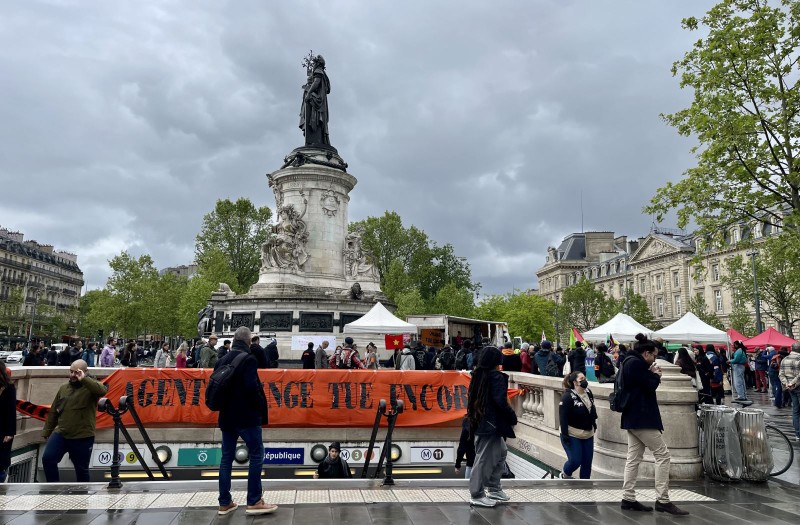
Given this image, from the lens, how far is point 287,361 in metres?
24.1

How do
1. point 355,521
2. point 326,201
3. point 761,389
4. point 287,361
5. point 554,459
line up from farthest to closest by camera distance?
point 326,201 < point 761,389 < point 287,361 < point 554,459 < point 355,521

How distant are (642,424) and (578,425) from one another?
165cm

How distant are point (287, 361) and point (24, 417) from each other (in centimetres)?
1273

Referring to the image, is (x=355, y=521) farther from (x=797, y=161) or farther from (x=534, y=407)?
(x=797, y=161)

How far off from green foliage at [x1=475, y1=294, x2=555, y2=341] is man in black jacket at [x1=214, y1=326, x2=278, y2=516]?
66.4m

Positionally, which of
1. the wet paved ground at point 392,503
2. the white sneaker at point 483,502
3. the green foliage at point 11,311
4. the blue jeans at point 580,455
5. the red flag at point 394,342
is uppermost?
the green foliage at point 11,311

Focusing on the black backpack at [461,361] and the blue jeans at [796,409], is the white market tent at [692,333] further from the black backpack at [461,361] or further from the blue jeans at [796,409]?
the blue jeans at [796,409]

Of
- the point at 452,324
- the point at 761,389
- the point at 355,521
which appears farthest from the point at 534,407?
the point at 761,389

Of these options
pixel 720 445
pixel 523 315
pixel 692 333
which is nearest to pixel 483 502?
pixel 720 445

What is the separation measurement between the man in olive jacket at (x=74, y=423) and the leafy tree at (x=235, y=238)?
182 ft

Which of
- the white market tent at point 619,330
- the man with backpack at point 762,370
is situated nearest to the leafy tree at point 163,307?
the white market tent at point 619,330

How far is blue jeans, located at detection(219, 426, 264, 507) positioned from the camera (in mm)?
6344

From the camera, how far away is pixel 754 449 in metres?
8.11

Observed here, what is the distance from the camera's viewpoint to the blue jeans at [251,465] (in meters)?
6.34
